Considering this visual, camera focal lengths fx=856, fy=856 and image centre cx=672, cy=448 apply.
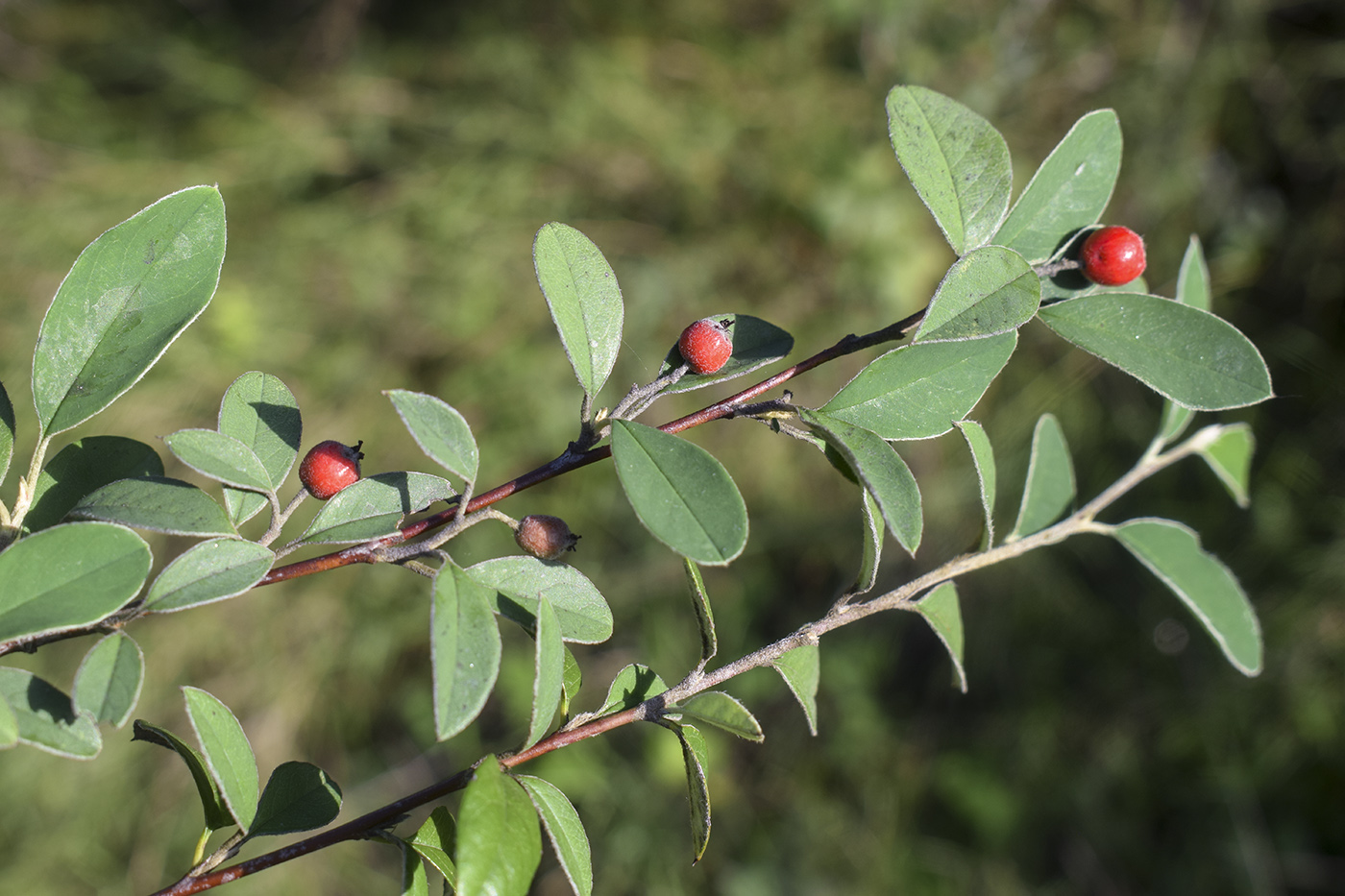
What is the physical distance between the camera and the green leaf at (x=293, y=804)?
819mm

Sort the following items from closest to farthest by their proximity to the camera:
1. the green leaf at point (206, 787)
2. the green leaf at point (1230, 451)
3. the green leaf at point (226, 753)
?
1. the green leaf at point (226, 753)
2. the green leaf at point (206, 787)
3. the green leaf at point (1230, 451)

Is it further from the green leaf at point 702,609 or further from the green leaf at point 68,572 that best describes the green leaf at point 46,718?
the green leaf at point 702,609

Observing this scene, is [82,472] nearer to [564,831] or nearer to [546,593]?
[546,593]

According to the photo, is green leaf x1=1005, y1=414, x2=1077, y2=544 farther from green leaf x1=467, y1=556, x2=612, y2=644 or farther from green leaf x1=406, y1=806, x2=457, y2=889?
green leaf x1=406, y1=806, x2=457, y2=889

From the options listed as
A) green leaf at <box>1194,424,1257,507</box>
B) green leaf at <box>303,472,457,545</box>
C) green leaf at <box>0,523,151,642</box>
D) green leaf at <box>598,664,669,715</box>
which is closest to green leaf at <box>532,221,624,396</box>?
green leaf at <box>303,472,457,545</box>

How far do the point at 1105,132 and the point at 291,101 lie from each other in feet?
10.9

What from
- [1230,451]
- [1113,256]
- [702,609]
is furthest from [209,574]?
[1230,451]

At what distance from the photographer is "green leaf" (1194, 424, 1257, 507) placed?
3.76ft

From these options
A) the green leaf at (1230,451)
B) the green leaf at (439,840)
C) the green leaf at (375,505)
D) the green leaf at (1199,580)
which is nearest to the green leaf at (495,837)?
the green leaf at (439,840)

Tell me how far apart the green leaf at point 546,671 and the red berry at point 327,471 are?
26 centimetres

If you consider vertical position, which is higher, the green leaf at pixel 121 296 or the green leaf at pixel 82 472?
the green leaf at pixel 121 296

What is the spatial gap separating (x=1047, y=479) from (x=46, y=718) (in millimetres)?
1077

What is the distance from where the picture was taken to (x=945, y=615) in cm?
94

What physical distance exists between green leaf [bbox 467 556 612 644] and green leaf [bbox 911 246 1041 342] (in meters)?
0.37
